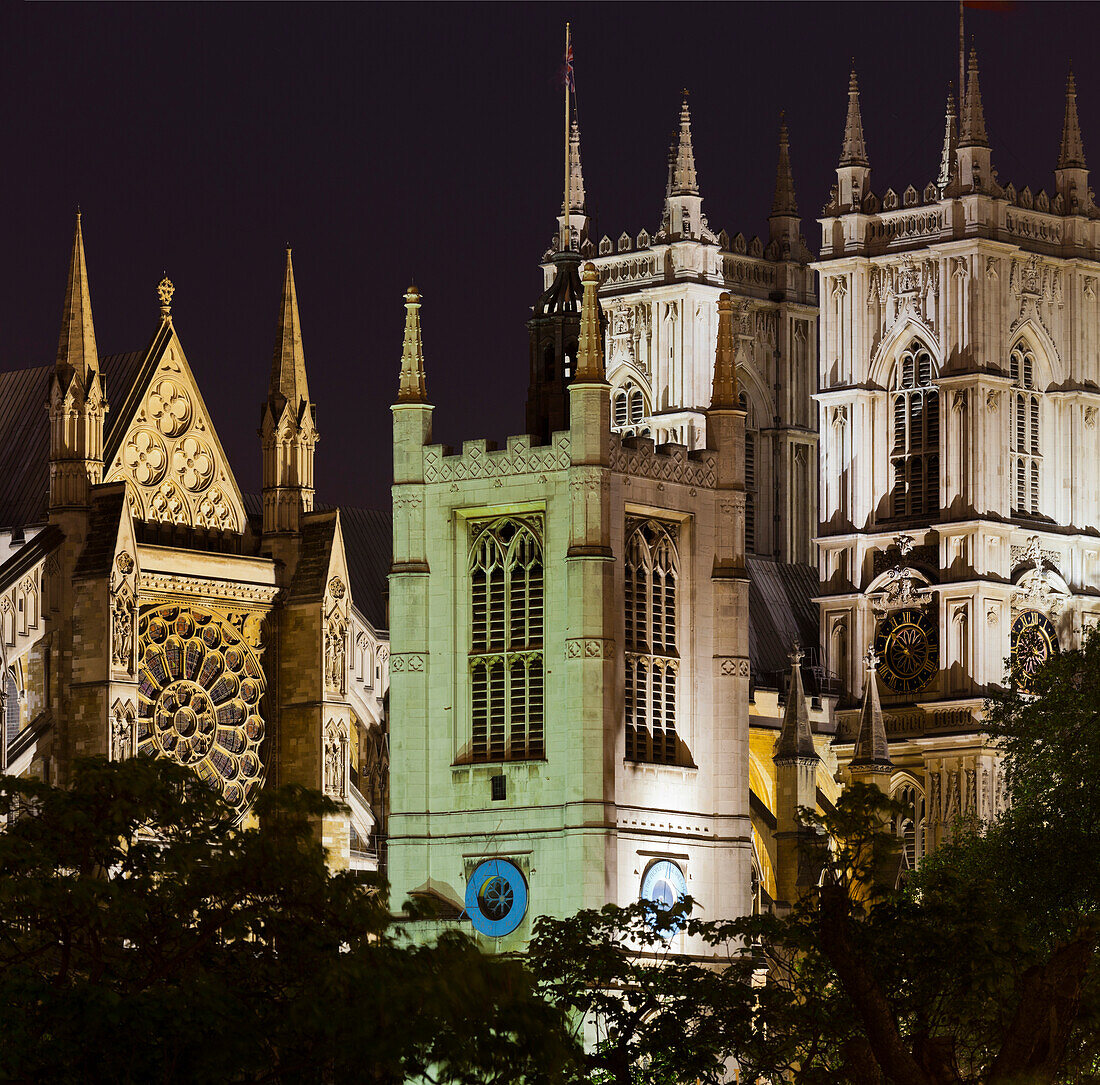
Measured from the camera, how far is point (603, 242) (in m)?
110

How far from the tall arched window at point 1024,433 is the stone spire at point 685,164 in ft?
43.5

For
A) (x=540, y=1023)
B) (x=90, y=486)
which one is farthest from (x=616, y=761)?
(x=540, y=1023)

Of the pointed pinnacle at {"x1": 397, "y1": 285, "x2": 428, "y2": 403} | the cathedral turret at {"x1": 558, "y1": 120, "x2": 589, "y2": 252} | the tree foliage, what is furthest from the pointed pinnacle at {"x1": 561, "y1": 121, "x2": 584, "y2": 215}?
the tree foliage

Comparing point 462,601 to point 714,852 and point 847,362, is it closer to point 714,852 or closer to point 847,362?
point 714,852

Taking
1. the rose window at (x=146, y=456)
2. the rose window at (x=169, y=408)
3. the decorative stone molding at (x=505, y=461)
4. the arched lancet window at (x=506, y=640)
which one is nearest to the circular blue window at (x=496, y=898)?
the arched lancet window at (x=506, y=640)

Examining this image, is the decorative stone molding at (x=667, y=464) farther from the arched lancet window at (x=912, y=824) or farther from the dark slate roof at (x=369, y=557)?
the arched lancet window at (x=912, y=824)

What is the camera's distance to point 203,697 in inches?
2975

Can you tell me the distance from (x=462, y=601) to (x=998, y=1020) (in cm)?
2299

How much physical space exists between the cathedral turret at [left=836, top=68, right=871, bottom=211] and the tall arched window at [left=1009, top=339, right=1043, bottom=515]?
23.8 ft

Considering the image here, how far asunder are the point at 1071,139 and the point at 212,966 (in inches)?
2899

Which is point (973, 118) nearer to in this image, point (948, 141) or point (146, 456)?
point (948, 141)

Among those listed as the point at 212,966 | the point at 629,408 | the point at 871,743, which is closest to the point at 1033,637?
the point at 871,743

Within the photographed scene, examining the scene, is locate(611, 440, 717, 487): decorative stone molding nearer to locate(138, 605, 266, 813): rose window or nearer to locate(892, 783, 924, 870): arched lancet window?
locate(138, 605, 266, 813): rose window

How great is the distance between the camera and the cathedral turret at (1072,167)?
103562 millimetres
